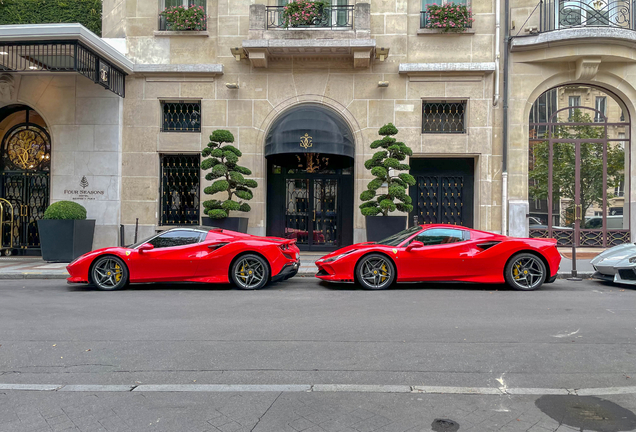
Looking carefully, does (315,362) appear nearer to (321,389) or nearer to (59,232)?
(321,389)

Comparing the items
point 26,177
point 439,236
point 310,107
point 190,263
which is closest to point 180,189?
point 310,107

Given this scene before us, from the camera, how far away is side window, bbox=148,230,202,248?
31.3ft

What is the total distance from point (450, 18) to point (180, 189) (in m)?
10.3

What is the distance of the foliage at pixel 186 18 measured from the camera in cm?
1557

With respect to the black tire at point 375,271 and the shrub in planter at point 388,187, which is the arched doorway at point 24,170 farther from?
the black tire at point 375,271

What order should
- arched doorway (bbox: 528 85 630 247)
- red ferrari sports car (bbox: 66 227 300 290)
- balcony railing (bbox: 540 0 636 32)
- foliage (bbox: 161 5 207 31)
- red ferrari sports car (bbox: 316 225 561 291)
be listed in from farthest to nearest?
foliage (bbox: 161 5 207 31) → arched doorway (bbox: 528 85 630 247) → balcony railing (bbox: 540 0 636 32) → red ferrari sports car (bbox: 66 227 300 290) → red ferrari sports car (bbox: 316 225 561 291)

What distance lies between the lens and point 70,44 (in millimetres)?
13086

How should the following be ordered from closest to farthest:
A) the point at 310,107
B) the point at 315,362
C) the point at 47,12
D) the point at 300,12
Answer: the point at 315,362
the point at 300,12
the point at 310,107
the point at 47,12

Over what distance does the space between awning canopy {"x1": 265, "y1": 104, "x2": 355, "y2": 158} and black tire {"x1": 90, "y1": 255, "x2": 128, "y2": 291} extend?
627 centimetres

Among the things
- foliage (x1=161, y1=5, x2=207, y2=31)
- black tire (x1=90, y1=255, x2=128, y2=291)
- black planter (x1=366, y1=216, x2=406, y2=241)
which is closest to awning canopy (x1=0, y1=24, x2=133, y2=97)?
foliage (x1=161, y1=5, x2=207, y2=31)

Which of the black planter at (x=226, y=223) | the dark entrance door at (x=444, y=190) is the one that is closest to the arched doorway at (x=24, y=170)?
the black planter at (x=226, y=223)

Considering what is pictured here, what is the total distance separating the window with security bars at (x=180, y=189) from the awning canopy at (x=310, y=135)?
9.11ft

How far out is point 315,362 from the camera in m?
4.69

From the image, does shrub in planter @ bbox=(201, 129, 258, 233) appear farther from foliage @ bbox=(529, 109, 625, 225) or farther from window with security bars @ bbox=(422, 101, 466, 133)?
foliage @ bbox=(529, 109, 625, 225)
